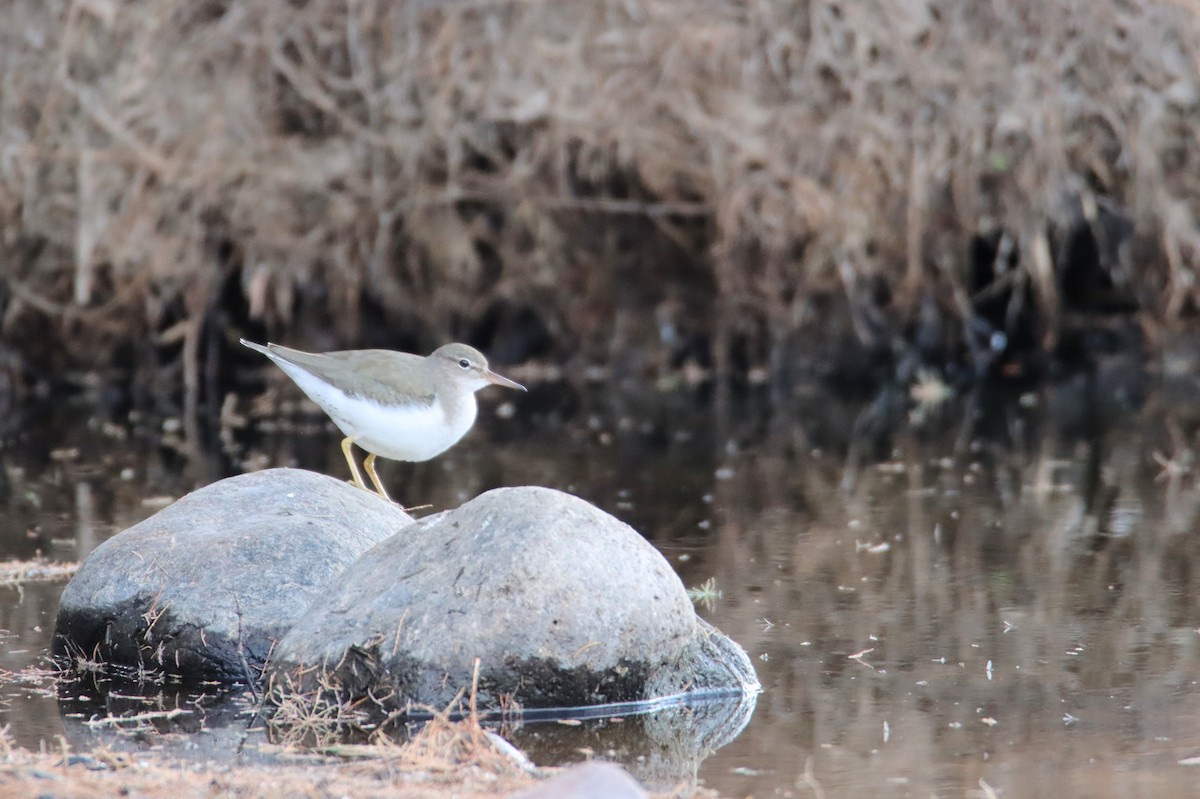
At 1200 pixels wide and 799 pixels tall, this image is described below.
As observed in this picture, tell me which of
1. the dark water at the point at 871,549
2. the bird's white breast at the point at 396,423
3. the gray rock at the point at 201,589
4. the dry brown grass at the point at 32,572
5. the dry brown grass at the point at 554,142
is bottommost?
the dark water at the point at 871,549

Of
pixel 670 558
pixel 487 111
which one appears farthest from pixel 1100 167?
pixel 670 558

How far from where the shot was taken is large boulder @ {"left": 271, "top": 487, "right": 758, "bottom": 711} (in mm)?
5359

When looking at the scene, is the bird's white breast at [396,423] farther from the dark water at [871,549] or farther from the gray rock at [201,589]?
the dark water at [871,549]

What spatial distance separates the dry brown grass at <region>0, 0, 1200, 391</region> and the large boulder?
9.24 metres

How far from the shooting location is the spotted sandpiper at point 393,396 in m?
7.04

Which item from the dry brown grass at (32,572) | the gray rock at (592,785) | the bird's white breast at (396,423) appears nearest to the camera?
the gray rock at (592,785)

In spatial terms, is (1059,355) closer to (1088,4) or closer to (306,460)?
(1088,4)

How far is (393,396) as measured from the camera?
7051 millimetres

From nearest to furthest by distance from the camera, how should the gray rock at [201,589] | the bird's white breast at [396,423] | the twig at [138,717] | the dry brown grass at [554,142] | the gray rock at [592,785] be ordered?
the gray rock at [592,785], the twig at [138,717], the gray rock at [201,589], the bird's white breast at [396,423], the dry brown grass at [554,142]

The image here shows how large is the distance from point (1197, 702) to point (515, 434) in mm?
7584

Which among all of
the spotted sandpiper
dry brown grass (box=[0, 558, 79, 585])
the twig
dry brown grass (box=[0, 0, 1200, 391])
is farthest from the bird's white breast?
dry brown grass (box=[0, 0, 1200, 391])

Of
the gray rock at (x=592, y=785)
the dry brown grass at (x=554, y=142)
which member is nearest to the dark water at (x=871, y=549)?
the gray rock at (x=592, y=785)

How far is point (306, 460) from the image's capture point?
11.0m

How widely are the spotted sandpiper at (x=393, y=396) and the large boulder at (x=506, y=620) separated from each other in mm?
1435
